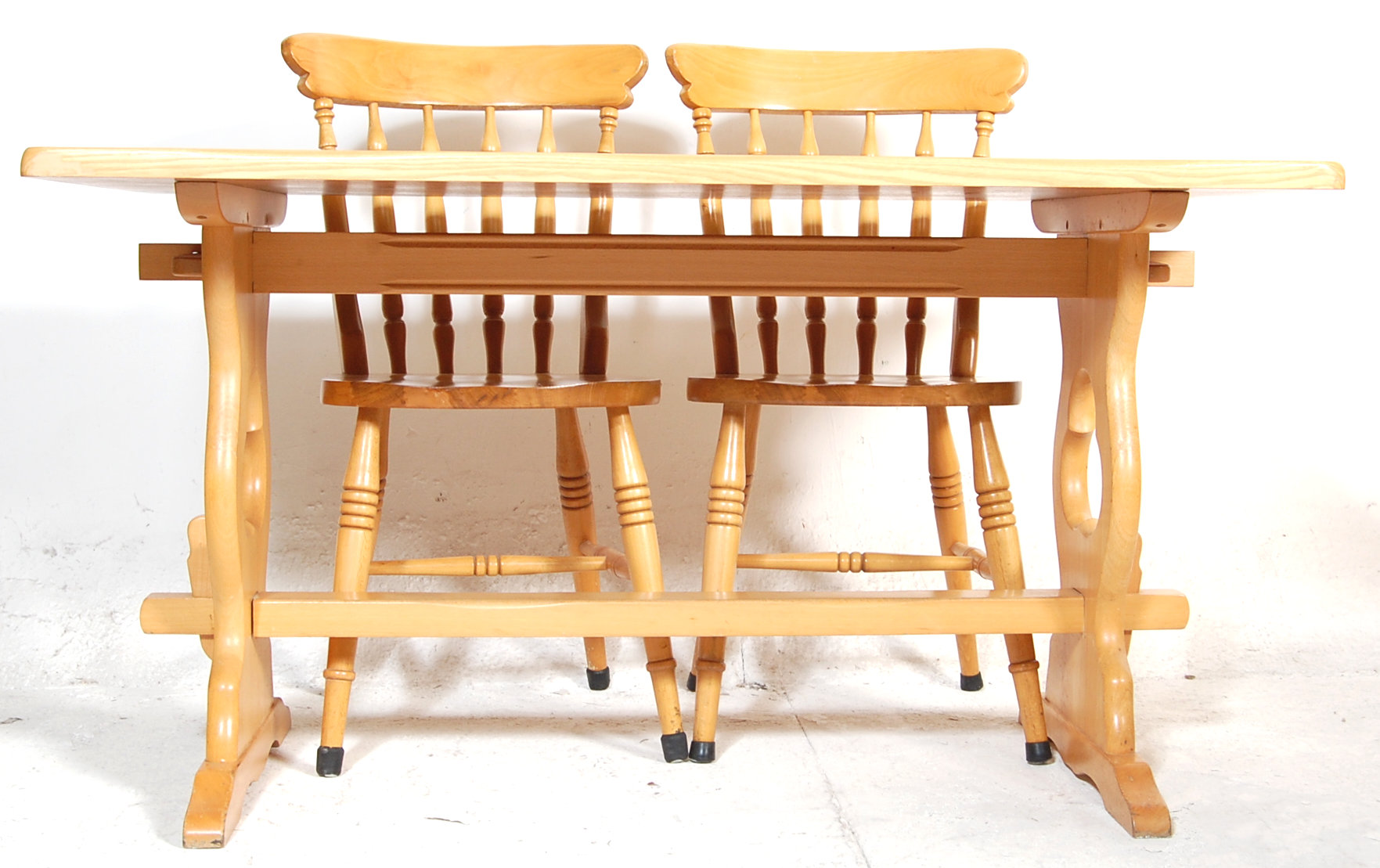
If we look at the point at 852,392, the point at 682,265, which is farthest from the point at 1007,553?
the point at 682,265

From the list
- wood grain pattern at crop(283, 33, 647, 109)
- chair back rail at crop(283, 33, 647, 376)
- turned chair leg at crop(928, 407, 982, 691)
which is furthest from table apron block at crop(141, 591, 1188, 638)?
wood grain pattern at crop(283, 33, 647, 109)

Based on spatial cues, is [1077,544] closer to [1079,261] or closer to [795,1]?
[1079,261]

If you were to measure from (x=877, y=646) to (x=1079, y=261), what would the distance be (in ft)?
2.83

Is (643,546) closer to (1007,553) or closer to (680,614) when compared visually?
(680,614)

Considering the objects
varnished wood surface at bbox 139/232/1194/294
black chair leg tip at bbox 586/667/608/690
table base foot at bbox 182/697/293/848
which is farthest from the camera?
black chair leg tip at bbox 586/667/608/690

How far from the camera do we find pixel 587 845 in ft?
4.69

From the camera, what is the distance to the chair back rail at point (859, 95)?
1907 millimetres

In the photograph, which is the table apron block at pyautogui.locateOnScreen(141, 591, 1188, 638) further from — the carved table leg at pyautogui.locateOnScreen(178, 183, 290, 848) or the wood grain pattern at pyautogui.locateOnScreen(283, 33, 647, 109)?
the wood grain pattern at pyautogui.locateOnScreen(283, 33, 647, 109)

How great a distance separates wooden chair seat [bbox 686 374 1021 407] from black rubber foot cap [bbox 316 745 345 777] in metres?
0.66

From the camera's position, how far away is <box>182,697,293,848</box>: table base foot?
1.40 meters

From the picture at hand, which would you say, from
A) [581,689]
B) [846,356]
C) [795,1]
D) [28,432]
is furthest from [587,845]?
[795,1]

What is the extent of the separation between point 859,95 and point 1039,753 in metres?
0.98

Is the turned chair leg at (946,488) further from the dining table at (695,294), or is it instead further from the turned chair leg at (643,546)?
the turned chair leg at (643,546)

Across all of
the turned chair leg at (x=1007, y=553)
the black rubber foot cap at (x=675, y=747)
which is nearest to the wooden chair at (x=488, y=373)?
the black rubber foot cap at (x=675, y=747)
